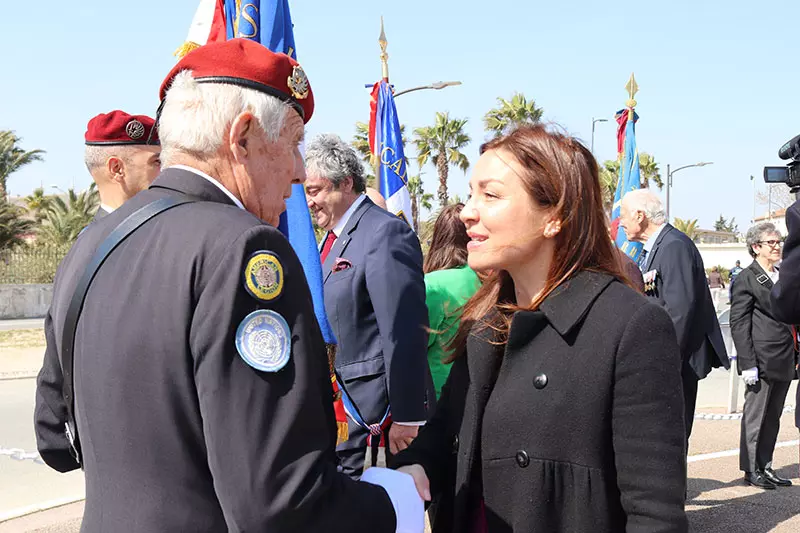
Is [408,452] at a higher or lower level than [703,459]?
higher

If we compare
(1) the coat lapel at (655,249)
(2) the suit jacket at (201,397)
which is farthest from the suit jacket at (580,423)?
(1) the coat lapel at (655,249)

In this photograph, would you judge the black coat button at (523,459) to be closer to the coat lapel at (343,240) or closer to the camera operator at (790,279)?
the camera operator at (790,279)

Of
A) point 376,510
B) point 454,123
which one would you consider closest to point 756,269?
point 376,510

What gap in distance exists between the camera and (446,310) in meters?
4.39

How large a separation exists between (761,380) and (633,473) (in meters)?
5.27

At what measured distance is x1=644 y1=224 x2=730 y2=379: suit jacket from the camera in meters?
5.21

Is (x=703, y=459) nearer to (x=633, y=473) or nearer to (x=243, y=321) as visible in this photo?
(x=633, y=473)

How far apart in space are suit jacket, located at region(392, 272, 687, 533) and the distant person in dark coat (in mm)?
4933

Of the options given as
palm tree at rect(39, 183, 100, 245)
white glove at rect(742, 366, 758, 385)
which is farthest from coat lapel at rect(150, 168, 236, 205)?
palm tree at rect(39, 183, 100, 245)

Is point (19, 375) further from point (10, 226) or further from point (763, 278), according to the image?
point (10, 226)

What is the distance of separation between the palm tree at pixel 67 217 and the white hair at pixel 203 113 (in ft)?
96.1

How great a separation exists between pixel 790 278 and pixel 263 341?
2.53 metres

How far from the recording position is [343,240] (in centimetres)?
400

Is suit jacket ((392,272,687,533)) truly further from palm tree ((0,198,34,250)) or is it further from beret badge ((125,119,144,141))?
palm tree ((0,198,34,250))
